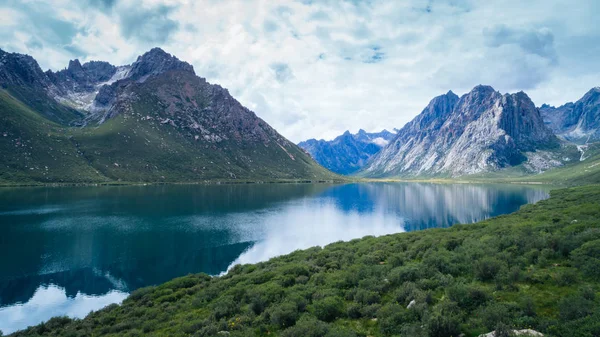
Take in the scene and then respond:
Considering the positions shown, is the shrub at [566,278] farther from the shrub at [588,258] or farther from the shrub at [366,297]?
the shrub at [366,297]

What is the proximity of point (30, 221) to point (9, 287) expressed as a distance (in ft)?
175

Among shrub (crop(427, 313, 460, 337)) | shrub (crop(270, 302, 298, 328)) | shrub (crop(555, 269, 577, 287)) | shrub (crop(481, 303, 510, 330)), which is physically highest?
shrub (crop(555, 269, 577, 287))

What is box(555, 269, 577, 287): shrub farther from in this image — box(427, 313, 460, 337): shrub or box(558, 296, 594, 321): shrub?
box(427, 313, 460, 337): shrub

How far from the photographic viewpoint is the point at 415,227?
83.8m

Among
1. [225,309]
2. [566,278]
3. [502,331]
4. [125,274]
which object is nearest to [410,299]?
[502,331]

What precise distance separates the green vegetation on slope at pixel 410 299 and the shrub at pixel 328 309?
0.08 m

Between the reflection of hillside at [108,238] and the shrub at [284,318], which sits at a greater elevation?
the shrub at [284,318]

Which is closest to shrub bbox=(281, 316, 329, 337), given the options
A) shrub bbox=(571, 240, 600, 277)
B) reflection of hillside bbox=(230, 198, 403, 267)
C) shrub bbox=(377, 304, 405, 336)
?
shrub bbox=(377, 304, 405, 336)

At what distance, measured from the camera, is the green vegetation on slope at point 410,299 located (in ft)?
47.9

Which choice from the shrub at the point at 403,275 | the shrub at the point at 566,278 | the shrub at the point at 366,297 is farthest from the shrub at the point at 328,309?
the shrub at the point at 566,278

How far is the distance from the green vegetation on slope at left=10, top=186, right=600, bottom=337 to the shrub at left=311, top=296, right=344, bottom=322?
8 centimetres

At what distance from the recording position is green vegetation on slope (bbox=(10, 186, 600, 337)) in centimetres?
1459

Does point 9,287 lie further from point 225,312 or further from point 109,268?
point 225,312

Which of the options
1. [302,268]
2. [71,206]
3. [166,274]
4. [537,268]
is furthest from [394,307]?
[71,206]
